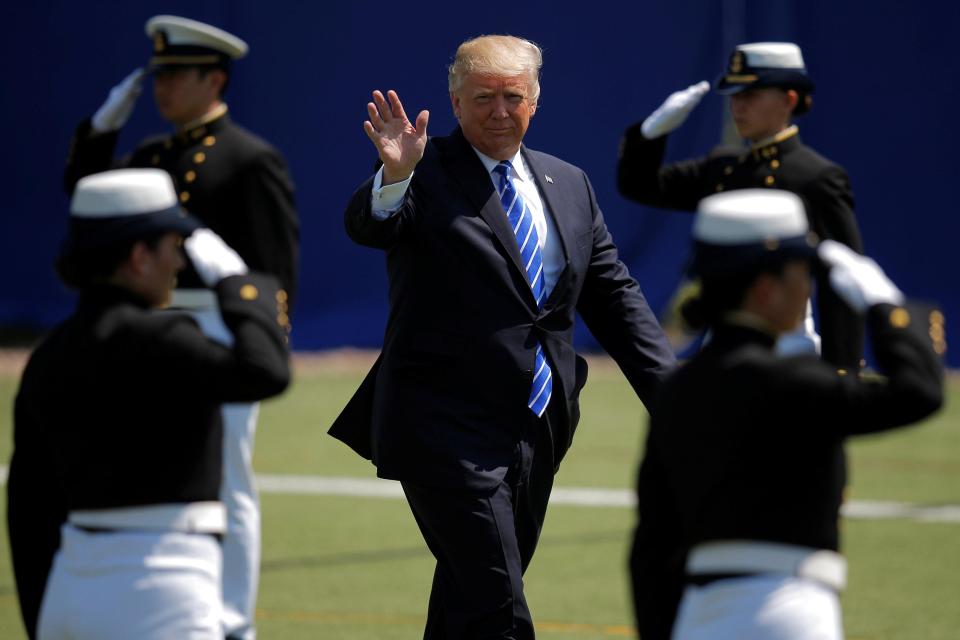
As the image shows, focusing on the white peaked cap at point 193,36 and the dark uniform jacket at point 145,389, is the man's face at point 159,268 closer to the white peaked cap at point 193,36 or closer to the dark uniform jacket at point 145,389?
the dark uniform jacket at point 145,389

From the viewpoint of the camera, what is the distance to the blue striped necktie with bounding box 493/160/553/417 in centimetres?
514

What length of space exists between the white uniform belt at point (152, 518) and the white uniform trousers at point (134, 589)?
16 mm

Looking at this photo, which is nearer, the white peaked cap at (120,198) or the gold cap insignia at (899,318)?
the gold cap insignia at (899,318)

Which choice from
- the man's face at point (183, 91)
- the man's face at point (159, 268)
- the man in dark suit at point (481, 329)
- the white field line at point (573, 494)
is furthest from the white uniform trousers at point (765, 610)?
the white field line at point (573, 494)

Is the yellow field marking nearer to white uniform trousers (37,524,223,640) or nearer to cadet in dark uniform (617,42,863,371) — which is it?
cadet in dark uniform (617,42,863,371)

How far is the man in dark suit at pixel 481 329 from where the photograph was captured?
16.2 ft

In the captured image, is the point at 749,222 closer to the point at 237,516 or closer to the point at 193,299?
the point at 193,299

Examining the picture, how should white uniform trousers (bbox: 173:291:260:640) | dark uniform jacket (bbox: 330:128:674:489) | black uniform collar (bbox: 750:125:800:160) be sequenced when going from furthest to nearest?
black uniform collar (bbox: 750:125:800:160)
white uniform trousers (bbox: 173:291:260:640)
dark uniform jacket (bbox: 330:128:674:489)

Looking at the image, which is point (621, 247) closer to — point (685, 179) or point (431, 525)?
point (685, 179)

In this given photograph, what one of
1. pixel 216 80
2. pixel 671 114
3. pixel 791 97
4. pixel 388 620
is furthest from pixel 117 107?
pixel 791 97

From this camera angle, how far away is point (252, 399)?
392 cm

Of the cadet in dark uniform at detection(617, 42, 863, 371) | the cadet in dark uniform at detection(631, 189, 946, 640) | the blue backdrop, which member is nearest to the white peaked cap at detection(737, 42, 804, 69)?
the cadet in dark uniform at detection(617, 42, 863, 371)

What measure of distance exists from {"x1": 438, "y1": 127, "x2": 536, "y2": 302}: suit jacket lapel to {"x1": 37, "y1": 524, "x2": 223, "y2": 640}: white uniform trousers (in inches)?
58.4

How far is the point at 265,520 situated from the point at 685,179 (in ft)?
10.6
